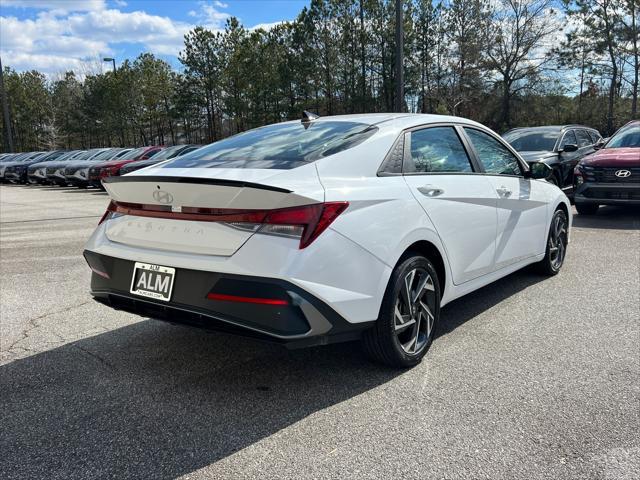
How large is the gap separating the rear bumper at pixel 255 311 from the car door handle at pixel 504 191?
6.55ft

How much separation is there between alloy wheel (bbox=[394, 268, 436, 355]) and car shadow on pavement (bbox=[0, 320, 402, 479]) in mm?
228

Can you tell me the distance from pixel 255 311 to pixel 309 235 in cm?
46

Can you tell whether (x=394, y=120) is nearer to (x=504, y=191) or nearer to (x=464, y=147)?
(x=464, y=147)

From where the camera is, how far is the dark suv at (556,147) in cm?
1067

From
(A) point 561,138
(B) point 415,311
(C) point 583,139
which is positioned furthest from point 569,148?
(B) point 415,311

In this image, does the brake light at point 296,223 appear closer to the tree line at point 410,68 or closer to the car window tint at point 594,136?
the car window tint at point 594,136

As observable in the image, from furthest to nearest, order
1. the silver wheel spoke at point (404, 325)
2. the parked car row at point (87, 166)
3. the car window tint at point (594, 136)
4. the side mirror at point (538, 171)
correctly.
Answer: the parked car row at point (87, 166) → the car window tint at point (594, 136) → the side mirror at point (538, 171) → the silver wheel spoke at point (404, 325)

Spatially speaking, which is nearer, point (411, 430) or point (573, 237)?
point (411, 430)

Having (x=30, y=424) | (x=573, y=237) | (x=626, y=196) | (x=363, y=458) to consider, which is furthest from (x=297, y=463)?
(x=626, y=196)

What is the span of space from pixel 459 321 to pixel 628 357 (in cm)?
120

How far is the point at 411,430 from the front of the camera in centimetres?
273

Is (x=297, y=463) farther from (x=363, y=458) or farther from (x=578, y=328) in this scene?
(x=578, y=328)

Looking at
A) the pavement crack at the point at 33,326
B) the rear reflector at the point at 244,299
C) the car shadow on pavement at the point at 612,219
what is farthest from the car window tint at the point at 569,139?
the rear reflector at the point at 244,299

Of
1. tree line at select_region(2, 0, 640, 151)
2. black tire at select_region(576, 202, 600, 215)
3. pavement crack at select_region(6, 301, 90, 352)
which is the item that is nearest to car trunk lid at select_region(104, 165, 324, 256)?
pavement crack at select_region(6, 301, 90, 352)
